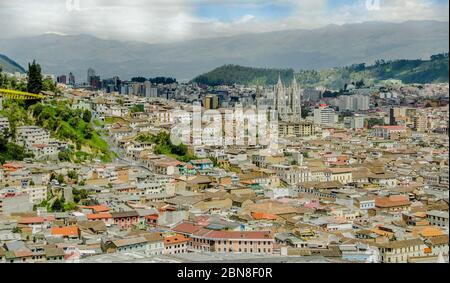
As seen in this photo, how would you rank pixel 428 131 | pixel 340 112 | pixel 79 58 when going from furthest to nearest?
pixel 340 112 < pixel 428 131 < pixel 79 58

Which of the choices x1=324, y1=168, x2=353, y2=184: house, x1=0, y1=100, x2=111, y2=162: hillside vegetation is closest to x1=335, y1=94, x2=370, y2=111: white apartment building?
x1=324, y1=168, x2=353, y2=184: house

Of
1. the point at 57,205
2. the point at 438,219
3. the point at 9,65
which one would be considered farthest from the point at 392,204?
the point at 9,65

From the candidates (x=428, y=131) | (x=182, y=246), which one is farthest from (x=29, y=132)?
(x=428, y=131)

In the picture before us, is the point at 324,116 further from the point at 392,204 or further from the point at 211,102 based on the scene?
the point at 392,204

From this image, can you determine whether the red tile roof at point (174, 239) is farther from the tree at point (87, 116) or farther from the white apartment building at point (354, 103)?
the white apartment building at point (354, 103)

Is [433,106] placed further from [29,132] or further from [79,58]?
[29,132]

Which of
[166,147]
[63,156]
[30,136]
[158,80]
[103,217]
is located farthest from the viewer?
[158,80]
